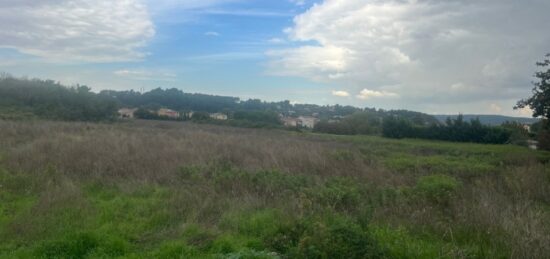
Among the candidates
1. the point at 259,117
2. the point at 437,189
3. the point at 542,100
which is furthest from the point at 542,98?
the point at 259,117

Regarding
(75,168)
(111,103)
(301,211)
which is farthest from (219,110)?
(301,211)

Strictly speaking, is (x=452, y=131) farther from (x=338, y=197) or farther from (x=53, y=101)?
(x=53, y=101)

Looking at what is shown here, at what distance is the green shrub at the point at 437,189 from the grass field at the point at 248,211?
0.03m

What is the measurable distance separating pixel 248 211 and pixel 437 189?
4176 mm

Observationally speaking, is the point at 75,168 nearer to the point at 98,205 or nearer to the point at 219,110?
the point at 98,205

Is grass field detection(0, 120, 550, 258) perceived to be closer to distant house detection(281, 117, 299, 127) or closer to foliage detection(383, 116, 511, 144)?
foliage detection(383, 116, 511, 144)

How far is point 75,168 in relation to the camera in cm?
1064

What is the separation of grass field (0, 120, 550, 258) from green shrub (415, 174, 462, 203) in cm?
3

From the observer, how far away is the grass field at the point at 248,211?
16.7 ft

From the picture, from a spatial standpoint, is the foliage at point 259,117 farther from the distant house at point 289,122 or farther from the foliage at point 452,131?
the foliage at point 452,131

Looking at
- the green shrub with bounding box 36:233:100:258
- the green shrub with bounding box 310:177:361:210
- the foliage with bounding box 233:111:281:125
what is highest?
the foliage with bounding box 233:111:281:125

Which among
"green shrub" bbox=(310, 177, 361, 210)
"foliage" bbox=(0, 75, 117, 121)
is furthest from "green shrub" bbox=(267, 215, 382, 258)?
"foliage" bbox=(0, 75, 117, 121)

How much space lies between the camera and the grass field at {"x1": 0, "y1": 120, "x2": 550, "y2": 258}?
510 centimetres

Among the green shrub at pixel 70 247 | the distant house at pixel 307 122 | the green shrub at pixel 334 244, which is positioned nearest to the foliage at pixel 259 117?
the distant house at pixel 307 122
